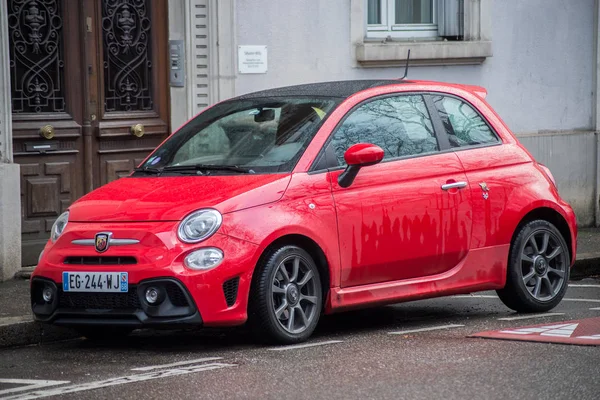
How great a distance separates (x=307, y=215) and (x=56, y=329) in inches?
80.7

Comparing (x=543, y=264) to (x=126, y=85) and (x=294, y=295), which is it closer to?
(x=294, y=295)

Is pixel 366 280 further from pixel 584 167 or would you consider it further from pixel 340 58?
pixel 584 167

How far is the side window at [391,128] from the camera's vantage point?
29.2ft

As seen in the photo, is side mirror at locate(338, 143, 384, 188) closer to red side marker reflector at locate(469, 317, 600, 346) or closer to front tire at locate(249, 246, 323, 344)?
front tire at locate(249, 246, 323, 344)

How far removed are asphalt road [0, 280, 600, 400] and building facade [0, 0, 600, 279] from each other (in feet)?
11.5

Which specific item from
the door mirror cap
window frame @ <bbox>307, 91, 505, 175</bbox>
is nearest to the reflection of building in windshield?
window frame @ <bbox>307, 91, 505, 175</bbox>

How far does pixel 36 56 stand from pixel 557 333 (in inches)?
229

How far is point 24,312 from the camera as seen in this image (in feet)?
31.5

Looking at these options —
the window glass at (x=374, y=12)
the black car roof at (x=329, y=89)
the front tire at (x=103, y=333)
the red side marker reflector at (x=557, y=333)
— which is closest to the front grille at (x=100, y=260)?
the front tire at (x=103, y=333)

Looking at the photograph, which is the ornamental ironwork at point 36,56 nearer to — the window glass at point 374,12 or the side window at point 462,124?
the window glass at point 374,12

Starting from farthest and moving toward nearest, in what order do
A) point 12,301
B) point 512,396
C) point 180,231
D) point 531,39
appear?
point 531,39 < point 12,301 < point 180,231 < point 512,396

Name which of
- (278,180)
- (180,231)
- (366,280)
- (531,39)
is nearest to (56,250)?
(180,231)

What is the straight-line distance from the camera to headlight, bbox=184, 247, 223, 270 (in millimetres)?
7910

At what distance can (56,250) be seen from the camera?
8.35 m
